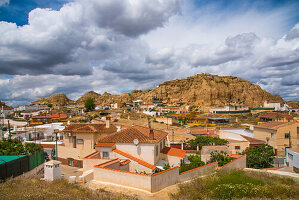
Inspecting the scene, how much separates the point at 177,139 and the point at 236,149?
796cm

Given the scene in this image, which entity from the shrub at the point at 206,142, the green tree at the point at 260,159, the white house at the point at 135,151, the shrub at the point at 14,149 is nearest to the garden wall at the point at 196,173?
the white house at the point at 135,151

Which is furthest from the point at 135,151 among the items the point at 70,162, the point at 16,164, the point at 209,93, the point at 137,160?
the point at 209,93

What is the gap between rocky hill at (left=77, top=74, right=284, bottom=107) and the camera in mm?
118062

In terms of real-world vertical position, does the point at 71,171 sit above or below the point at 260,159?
below

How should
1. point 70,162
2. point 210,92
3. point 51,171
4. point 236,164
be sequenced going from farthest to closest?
1. point 210,92
2. point 70,162
3. point 236,164
4. point 51,171

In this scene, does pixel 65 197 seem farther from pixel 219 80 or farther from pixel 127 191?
pixel 219 80

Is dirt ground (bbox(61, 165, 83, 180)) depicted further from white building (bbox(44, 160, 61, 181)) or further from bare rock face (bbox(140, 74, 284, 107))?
bare rock face (bbox(140, 74, 284, 107))

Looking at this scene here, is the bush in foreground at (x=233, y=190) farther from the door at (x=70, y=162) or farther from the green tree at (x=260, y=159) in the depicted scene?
the door at (x=70, y=162)

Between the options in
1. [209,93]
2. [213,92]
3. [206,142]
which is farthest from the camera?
[213,92]

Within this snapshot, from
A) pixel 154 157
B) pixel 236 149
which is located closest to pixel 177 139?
pixel 236 149

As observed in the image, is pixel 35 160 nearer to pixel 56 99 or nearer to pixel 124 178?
pixel 124 178

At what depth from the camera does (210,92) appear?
11738 cm

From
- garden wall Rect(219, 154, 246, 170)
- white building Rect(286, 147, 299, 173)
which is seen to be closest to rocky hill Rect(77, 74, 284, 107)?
white building Rect(286, 147, 299, 173)

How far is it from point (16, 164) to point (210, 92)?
372ft
